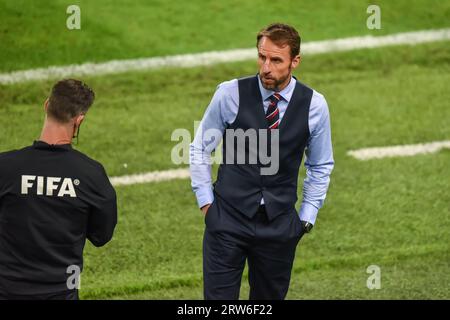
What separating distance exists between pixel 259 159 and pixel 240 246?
1.68 ft

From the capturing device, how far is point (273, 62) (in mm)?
5871

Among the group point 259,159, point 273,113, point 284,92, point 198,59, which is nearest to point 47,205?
point 259,159

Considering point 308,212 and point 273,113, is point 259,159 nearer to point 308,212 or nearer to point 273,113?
point 273,113

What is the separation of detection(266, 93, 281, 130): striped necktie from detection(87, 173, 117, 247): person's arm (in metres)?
1.05

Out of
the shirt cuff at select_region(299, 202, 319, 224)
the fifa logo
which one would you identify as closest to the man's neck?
the fifa logo

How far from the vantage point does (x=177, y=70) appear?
40.7ft

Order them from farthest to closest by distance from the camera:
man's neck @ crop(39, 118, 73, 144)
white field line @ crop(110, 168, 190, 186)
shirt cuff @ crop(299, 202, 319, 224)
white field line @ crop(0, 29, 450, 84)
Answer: white field line @ crop(0, 29, 450, 84), white field line @ crop(110, 168, 190, 186), shirt cuff @ crop(299, 202, 319, 224), man's neck @ crop(39, 118, 73, 144)

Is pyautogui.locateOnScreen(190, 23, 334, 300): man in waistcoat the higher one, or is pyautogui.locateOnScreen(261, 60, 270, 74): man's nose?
pyautogui.locateOnScreen(261, 60, 270, 74): man's nose

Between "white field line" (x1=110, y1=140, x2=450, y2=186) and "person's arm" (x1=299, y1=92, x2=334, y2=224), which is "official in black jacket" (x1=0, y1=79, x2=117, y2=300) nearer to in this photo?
"person's arm" (x1=299, y1=92, x2=334, y2=224)

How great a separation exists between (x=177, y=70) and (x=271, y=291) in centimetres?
648

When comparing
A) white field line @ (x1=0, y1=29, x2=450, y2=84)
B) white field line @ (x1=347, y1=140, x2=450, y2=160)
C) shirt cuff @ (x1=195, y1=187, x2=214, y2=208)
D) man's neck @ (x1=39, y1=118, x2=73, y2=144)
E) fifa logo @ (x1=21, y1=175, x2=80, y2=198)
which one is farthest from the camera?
white field line @ (x1=0, y1=29, x2=450, y2=84)

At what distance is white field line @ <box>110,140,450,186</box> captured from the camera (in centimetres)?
990

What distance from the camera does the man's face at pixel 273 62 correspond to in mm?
5852

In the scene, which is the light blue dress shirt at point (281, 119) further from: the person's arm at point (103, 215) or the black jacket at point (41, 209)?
the black jacket at point (41, 209)
